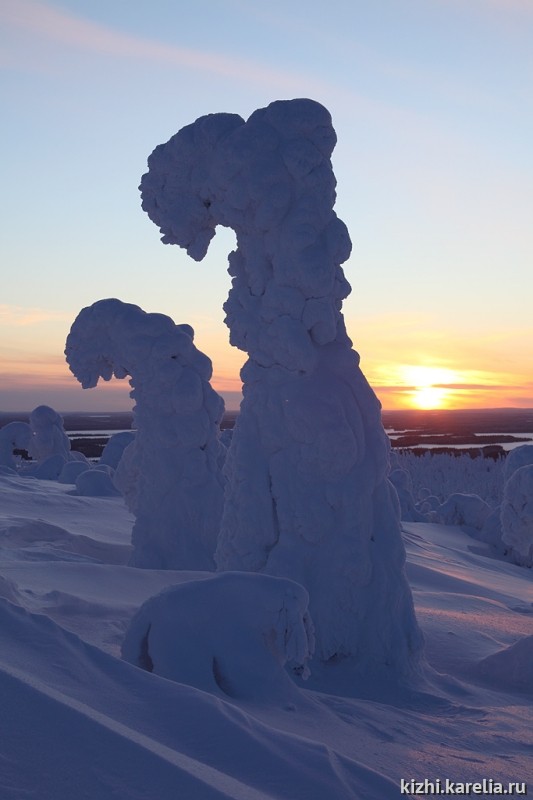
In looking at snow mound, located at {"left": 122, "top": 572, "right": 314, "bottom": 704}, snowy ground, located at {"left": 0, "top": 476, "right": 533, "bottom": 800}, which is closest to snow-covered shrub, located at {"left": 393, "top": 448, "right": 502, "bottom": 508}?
snowy ground, located at {"left": 0, "top": 476, "right": 533, "bottom": 800}

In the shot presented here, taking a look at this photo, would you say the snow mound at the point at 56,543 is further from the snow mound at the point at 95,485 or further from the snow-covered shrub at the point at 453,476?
the snow-covered shrub at the point at 453,476

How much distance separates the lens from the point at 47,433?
29.0m

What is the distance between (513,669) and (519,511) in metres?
7.56

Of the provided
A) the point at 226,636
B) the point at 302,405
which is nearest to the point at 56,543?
the point at 302,405

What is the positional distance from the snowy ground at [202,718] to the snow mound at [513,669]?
0.4 inches

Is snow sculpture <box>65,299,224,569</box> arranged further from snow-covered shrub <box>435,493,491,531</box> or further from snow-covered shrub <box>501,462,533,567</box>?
snow-covered shrub <box>435,493,491,531</box>

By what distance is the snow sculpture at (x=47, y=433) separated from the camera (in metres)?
28.9

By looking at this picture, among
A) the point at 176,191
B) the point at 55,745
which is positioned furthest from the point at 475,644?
the point at 55,745

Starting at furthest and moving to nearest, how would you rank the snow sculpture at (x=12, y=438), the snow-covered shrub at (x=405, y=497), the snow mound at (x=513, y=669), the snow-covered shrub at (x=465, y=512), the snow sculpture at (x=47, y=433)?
the snow sculpture at (x=12, y=438)
the snow sculpture at (x=47, y=433)
the snow-covered shrub at (x=465, y=512)
the snow-covered shrub at (x=405, y=497)
the snow mound at (x=513, y=669)

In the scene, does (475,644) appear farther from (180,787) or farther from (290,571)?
(180,787)

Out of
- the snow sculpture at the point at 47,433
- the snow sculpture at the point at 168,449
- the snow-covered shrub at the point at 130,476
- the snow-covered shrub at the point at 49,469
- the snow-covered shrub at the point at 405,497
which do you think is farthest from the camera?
the snow sculpture at the point at 47,433

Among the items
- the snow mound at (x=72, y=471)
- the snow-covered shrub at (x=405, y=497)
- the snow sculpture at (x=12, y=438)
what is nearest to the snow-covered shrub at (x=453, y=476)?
the snow-covered shrub at (x=405, y=497)

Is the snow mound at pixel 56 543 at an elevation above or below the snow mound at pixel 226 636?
below

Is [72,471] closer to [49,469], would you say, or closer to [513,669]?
[49,469]
